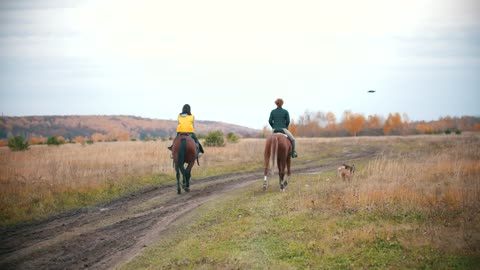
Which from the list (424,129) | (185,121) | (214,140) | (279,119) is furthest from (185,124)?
(424,129)

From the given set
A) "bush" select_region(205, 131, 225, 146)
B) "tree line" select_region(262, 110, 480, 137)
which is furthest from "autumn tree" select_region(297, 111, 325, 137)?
"bush" select_region(205, 131, 225, 146)

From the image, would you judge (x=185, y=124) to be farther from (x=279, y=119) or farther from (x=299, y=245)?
(x=299, y=245)

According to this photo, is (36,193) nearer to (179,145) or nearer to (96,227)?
(96,227)

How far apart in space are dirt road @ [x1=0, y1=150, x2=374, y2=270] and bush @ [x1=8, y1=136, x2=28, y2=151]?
19762mm

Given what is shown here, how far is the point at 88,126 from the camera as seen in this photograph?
13550 centimetres

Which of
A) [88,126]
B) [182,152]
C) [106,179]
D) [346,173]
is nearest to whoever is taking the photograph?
[346,173]

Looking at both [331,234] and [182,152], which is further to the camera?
[182,152]

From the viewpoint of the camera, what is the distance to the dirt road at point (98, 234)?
818 cm

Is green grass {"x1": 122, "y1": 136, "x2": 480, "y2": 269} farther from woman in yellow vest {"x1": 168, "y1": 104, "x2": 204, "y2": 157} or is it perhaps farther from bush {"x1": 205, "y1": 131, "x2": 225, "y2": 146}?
bush {"x1": 205, "y1": 131, "x2": 225, "y2": 146}

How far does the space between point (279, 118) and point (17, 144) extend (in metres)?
24.7

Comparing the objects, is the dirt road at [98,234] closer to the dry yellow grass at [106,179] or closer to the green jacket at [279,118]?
the dry yellow grass at [106,179]

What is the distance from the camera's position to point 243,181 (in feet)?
58.3

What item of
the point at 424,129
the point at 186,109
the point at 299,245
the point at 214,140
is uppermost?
the point at 424,129

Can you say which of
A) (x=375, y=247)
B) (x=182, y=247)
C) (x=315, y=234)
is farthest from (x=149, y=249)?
(x=375, y=247)
